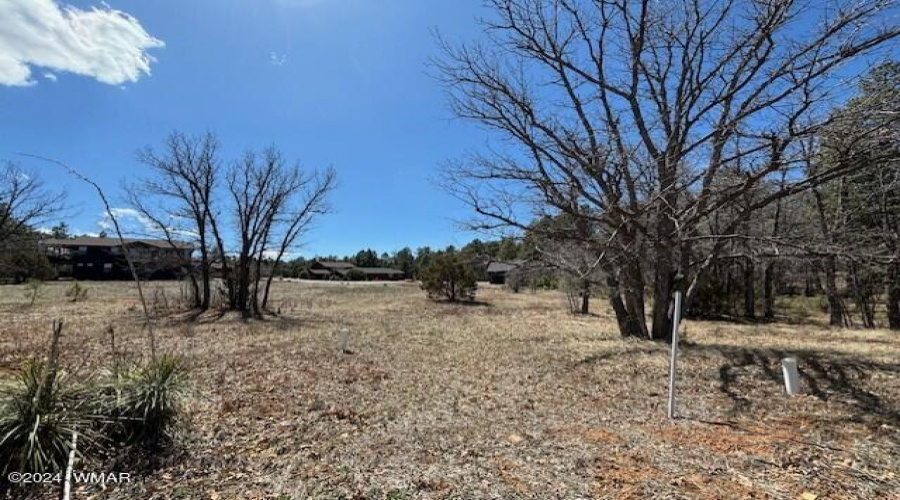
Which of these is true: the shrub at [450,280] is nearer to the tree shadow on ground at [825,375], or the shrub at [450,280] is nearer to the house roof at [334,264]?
the tree shadow on ground at [825,375]

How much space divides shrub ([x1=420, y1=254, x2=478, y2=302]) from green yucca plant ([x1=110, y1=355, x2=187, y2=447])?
18.9 m

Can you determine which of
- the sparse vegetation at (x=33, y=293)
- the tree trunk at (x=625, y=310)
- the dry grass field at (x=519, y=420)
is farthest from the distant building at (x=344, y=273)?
the tree trunk at (x=625, y=310)

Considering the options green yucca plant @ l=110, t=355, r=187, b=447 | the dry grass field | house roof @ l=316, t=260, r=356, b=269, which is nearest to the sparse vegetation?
the dry grass field

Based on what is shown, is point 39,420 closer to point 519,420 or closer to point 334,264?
point 519,420

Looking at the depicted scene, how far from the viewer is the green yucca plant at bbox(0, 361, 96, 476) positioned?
9.78 feet

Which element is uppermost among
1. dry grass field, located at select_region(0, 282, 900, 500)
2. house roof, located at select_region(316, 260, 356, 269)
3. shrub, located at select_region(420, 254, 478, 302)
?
house roof, located at select_region(316, 260, 356, 269)

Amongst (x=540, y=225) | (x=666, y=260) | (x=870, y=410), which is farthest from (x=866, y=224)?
(x=870, y=410)

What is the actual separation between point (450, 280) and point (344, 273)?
162ft

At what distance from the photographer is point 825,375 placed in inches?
255

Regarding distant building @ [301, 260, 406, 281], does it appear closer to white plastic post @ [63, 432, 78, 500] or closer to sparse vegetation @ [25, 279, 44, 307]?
sparse vegetation @ [25, 279, 44, 307]

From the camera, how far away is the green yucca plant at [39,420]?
2982 millimetres

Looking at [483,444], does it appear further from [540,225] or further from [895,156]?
Answer: [540,225]

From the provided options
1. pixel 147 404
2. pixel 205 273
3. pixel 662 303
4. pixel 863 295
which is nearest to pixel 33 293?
pixel 205 273

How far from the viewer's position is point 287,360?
787 centimetres
